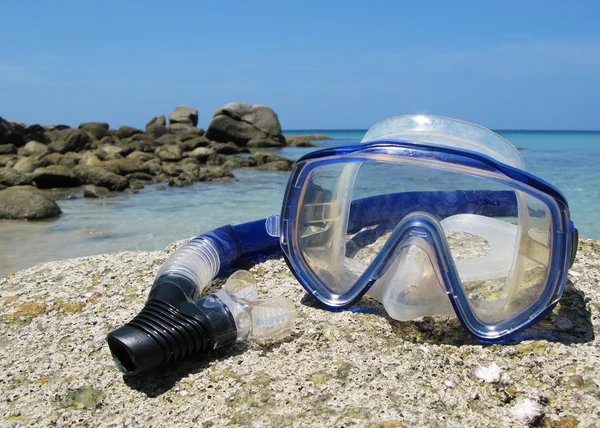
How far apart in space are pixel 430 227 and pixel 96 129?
26561mm

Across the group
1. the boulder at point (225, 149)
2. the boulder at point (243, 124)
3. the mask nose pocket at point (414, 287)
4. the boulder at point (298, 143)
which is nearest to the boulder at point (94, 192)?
the mask nose pocket at point (414, 287)

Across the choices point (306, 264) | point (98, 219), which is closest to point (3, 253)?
point (98, 219)

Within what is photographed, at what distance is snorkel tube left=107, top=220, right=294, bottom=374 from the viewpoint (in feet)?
5.05

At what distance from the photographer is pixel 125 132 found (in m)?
26.5

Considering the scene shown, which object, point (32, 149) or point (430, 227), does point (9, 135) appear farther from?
point (430, 227)

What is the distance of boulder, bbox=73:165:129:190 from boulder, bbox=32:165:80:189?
0.50ft

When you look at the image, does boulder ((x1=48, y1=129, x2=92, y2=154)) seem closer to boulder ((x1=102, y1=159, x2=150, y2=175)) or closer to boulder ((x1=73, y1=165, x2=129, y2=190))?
boulder ((x1=102, y1=159, x2=150, y2=175))

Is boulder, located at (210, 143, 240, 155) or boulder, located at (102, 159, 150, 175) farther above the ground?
boulder, located at (210, 143, 240, 155)

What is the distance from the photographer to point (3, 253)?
499 cm

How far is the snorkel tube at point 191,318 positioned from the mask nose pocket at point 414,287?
36 cm

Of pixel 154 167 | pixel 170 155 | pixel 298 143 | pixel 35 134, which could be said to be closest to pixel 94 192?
pixel 154 167

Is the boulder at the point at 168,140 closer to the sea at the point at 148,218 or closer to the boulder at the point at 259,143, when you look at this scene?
the boulder at the point at 259,143

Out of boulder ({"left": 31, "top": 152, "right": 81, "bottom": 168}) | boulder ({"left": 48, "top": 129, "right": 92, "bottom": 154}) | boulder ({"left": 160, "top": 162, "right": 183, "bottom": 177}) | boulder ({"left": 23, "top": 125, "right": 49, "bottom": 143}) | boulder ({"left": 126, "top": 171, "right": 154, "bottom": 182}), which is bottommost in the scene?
boulder ({"left": 126, "top": 171, "right": 154, "bottom": 182})

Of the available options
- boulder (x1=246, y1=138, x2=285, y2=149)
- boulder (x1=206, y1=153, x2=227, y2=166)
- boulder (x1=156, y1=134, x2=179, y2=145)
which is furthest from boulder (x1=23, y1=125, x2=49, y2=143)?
boulder (x1=206, y1=153, x2=227, y2=166)
